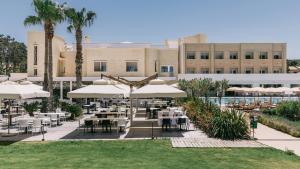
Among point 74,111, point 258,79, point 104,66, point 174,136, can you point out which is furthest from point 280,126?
point 104,66

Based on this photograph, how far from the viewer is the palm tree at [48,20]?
94.8 feet

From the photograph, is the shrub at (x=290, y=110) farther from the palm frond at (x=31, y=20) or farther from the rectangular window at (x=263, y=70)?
the rectangular window at (x=263, y=70)

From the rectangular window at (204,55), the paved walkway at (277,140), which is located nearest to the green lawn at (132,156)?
the paved walkway at (277,140)

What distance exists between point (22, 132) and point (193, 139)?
→ 8133 millimetres

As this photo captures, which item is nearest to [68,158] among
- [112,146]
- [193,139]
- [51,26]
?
[112,146]

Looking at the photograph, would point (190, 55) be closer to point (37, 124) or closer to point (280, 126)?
point (280, 126)

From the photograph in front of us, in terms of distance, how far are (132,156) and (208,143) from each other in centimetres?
394

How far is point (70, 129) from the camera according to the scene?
21.3 meters

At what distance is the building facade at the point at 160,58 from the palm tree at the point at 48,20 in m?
28.3

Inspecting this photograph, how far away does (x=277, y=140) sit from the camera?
17609mm

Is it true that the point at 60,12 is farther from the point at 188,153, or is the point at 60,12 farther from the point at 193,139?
the point at 188,153

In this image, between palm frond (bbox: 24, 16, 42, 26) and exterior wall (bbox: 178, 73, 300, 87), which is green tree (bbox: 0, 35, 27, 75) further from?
palm frond (bbox: 24, 16, 42, 26)

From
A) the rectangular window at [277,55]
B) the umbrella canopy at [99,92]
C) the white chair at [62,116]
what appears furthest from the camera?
the rectangular window at [277,55]

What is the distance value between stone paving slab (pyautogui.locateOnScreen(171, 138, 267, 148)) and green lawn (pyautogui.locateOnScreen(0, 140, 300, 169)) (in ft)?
1.83
